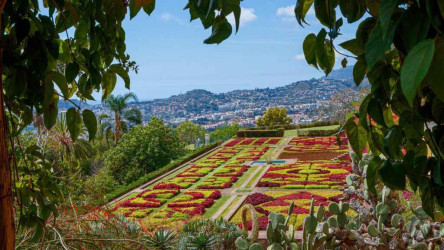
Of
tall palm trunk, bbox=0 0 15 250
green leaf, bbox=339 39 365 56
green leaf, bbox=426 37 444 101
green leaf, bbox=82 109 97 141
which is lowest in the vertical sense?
tall palm trunk, bbox=0 0 15 250

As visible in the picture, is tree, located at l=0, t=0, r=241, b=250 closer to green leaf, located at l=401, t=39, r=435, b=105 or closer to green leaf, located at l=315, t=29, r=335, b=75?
green leaf, located at l=315, t=29, r=335, b=75

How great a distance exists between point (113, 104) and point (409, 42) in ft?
99.3

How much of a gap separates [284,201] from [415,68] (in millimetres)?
10582

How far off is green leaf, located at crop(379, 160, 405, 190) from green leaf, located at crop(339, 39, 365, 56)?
0.15 metres

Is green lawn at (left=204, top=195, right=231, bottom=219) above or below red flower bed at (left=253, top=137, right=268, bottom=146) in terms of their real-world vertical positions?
below

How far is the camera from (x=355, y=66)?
1.86ft

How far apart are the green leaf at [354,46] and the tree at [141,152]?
1736cm

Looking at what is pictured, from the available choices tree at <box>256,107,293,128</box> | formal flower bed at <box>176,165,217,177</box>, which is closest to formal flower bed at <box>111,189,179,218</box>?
formal flower bed at <box>176,165,217,177</box>

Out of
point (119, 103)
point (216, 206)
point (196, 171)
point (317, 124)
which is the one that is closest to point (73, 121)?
point (216, 206)

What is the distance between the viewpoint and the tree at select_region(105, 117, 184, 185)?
58.0 ft

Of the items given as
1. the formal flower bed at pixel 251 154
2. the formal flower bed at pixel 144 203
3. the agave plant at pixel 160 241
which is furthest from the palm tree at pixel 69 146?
the formal flower bed at pixel 251 154

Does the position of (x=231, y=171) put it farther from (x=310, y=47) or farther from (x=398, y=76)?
(x=398, y=76)

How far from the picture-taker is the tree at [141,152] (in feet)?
58.0

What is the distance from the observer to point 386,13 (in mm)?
320
